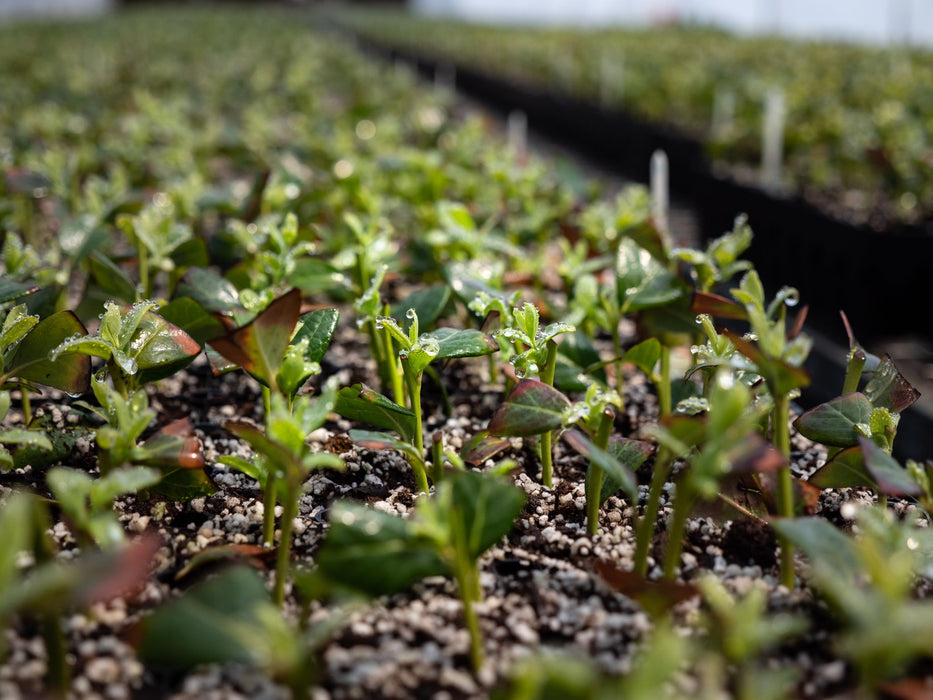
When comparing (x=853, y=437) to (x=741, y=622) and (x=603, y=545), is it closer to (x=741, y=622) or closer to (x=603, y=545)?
(x=603, y=545)

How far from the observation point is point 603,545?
1142 mm

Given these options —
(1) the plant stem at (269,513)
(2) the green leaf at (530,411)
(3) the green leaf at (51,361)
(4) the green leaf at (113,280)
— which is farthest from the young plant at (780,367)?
(4) the green leaf at (113,280)

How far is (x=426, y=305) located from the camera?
4.66 feet

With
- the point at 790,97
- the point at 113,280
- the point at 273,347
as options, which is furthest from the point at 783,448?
the point at 790,97

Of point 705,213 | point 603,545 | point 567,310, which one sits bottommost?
point 705,213

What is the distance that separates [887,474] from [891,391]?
0.84 ft

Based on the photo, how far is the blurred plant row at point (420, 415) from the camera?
2.52ft

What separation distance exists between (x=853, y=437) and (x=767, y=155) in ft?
9.20

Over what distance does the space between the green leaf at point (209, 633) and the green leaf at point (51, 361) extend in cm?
48

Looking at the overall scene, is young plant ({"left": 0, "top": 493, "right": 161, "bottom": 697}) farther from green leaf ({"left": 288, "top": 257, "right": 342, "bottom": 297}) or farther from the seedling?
green leaf ({"left": 288, "top": 257, "right": 342, "bottom": 297})

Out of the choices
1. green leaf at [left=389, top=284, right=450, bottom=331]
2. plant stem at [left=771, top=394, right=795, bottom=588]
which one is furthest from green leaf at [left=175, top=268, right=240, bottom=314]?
plant stem at [left=771, top=394, right=795, bottom=588]

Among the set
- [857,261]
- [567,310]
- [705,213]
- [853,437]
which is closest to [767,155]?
[705,213]

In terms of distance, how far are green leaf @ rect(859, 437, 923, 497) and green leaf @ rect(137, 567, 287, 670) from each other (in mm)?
613

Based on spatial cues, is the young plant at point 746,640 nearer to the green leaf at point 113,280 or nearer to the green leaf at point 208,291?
the green leaf at point 208,291
